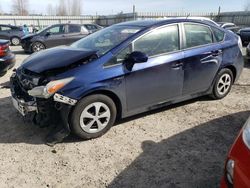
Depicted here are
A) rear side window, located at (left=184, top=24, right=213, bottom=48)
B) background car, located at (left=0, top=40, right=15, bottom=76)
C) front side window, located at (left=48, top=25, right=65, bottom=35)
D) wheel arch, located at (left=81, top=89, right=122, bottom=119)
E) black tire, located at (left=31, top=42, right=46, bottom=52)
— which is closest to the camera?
wheel arch, located at (left=81, top=89, right=122, bottom=119)

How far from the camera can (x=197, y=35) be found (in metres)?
4.82

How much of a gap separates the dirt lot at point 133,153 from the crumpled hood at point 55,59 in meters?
0.99

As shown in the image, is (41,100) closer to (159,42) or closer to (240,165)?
(159,42)

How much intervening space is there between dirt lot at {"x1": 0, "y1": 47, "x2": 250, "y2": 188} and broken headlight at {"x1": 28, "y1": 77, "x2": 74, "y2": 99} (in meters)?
0.74

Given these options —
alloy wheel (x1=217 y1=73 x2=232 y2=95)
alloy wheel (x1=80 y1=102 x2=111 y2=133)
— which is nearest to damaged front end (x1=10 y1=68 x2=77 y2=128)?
alloy wheel (x1=80 y1=102 x2=111 y2=133)

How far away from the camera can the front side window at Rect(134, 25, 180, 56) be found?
4164mm

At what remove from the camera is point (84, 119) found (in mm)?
3812

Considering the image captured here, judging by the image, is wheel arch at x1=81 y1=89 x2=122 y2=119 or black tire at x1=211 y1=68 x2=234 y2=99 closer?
wheel arch at x1=81 y1=89 x2=122 y2=119

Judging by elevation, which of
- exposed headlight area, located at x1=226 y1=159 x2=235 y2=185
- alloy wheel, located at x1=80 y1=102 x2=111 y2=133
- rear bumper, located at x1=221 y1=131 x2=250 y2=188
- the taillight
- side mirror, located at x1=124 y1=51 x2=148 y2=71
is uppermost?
side mirror, located at x1=124 y1=51 x2=148 y2=71

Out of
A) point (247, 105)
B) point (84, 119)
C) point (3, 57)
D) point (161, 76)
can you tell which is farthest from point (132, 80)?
point (3, 57)

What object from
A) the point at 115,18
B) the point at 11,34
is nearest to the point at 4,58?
the point at 11,34

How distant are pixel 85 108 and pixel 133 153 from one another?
0.89m

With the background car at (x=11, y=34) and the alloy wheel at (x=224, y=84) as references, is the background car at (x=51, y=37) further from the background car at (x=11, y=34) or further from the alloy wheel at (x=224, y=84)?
the alloy wheel at (x=224, y=84)

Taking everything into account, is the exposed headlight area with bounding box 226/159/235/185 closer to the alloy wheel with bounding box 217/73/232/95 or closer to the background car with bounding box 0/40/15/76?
the alloy wheel with bounding box 217/73/232/95
